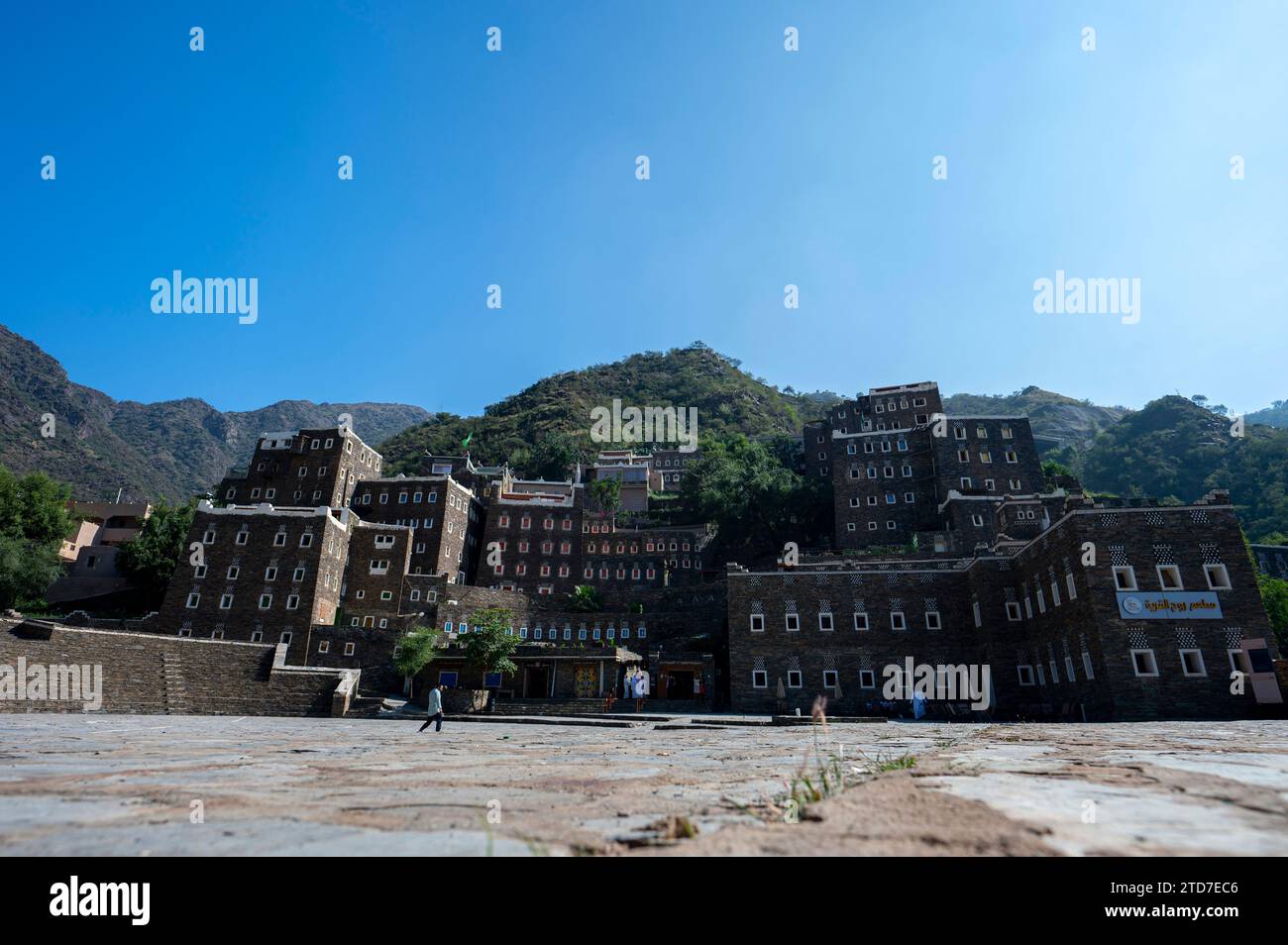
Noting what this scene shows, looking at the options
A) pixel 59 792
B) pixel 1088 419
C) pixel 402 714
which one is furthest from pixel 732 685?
pixel 1088 419

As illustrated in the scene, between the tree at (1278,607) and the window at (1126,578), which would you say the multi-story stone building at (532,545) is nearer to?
the window at (1126,578)

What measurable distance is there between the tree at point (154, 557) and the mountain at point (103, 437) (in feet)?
204

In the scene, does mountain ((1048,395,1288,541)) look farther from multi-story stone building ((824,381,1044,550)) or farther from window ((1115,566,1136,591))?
window ((1115,566,1136,591))

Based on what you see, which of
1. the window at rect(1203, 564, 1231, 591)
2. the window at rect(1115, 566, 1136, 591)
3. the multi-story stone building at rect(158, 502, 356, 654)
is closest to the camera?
the window at rect(1203, 564, 1231, 591)

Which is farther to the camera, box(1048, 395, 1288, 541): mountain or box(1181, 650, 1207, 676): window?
box(1048, 395, 1288, 541): mountain

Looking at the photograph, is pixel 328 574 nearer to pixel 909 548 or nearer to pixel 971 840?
pixel 909 548

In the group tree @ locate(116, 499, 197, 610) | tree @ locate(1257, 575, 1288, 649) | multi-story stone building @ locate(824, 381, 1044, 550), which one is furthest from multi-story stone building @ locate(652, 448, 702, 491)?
tree @ locate(1257, 575, 1288, 649)

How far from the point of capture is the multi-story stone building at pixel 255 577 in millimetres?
44000

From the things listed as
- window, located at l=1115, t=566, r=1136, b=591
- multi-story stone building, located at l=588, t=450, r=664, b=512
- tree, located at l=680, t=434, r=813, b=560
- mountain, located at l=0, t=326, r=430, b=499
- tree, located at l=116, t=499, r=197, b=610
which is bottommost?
window, located at l=1115, t=566, r=1136, b=591

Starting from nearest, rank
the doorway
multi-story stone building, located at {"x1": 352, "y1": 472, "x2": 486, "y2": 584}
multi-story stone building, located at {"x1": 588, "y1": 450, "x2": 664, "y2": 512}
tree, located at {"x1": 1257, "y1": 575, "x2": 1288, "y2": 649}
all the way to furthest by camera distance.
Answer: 1. the doorway
2. tree, located at {"x1": 1257, "y1": 575, "x2": 1288, "y2": 649}
3. multi-story stone building, located at {"x1": 352, "y1": 472, "x2": 486, "y2": 584}
4. multi-story stone building, located at {"x1": 588, "y1": 450, "x2": 664, "y2": 512}

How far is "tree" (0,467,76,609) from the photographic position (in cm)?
4844

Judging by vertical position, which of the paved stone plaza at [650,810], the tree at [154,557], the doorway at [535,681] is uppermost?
the tree at [154,557]

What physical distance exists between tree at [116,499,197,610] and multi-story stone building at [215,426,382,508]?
22.4 ft

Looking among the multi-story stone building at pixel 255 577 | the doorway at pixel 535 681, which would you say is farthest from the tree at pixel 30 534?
the doorway at pixel 535 681
